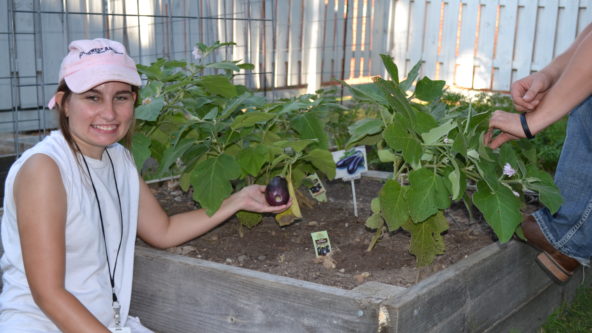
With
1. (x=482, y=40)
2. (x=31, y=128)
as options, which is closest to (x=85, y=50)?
(x=31, y=128)

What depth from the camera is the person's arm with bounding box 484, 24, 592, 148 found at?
2.15 meters

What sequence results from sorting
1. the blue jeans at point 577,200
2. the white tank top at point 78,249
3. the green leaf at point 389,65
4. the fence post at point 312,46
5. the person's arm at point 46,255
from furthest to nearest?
the fence post at point 312,46 < the blue jeans at point 577,200 < the green leaf at point 389,65 < the white tank top at point 78,249 < the person's arm at point 46,255

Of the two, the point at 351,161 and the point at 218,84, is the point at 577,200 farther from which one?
the point at 218,84

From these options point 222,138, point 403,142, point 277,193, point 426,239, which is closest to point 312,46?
point 222,138

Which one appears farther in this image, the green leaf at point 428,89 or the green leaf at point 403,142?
the green leaf at point 428,89

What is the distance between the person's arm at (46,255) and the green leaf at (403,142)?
942 millimetres

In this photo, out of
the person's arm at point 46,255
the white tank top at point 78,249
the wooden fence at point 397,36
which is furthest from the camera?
the wooden fence at point 397,36

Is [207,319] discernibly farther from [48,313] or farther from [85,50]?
[85,50]

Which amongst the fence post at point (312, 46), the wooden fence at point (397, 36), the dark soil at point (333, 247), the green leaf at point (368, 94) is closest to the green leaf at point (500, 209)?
the dark soil at point (333, 247)

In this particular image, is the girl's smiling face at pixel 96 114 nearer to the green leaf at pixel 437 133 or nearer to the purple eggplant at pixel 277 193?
the purple eggplant at pixel 277 193

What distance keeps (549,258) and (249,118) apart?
4.12 feet

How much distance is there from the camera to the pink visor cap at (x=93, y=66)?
1854 mm

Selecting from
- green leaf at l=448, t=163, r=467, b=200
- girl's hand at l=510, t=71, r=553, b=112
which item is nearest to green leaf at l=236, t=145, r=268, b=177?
green leaf at l=448, t=163, r=467, b=200

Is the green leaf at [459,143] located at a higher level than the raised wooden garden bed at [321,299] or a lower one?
higher
